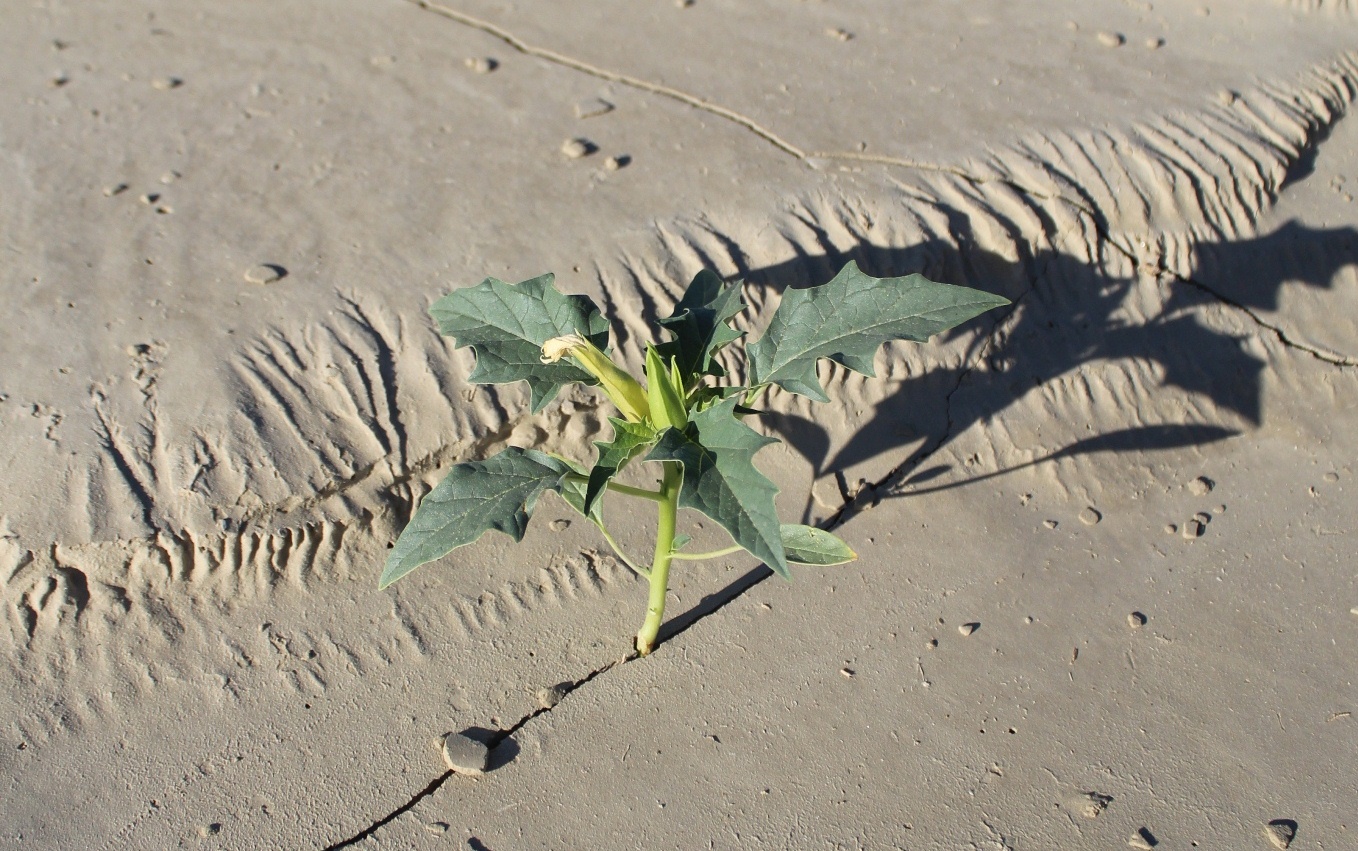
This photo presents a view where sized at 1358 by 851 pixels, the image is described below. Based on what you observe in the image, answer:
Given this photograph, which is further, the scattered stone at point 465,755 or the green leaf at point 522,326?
the scattered stone at point 465,755

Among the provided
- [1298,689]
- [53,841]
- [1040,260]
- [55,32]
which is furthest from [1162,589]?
[55,32]

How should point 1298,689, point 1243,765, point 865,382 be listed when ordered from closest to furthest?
1. point 1243,765
2. point 1298,689
3. point 865,382

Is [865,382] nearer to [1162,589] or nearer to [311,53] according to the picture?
[1162,589]

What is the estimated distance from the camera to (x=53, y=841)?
6.79ft

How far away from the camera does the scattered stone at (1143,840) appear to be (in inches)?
82.0

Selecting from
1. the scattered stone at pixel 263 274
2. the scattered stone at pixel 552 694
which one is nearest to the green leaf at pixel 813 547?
the scattered stone at pixel 552 694

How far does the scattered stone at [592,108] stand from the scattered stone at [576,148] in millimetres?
176

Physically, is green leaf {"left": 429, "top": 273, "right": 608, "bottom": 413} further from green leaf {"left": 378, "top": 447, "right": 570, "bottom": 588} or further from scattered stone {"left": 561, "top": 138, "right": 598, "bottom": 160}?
scattered stone {"left": 561, "top": 138, "right": 598, "bottom": 160}

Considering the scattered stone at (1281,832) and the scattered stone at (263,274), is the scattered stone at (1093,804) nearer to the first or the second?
the scattered stone at (1281,832)

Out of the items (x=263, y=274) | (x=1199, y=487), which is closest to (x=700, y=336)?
(x=263, y=274)

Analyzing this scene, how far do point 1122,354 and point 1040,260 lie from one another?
0.36 meters

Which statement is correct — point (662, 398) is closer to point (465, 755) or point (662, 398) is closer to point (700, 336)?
point (700, 336)

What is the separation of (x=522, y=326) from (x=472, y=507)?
1.39ft

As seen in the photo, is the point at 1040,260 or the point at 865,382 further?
the point at 1040,260
